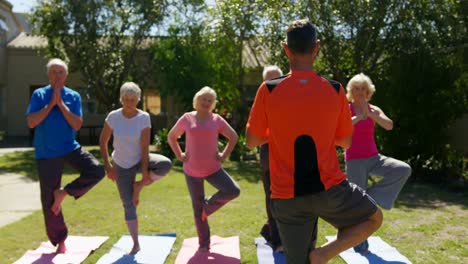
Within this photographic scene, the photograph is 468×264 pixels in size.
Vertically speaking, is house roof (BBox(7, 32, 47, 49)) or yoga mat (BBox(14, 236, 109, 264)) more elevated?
house roof (BBox(7, 32, 47, 49))

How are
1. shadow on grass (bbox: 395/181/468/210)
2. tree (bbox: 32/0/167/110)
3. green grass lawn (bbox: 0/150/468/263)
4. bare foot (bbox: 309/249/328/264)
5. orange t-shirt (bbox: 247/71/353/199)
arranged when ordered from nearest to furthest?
1. orange t-shirt (bbox: 247/71/353/199)
2. bare foot (bbox: 309/249/328/264)
3. green grass lawn (bbox: 0/150/468/263)
4. shadow on grass (bbox: 395/181/468/210)
5. tree (bbox: 32/0/167/110)

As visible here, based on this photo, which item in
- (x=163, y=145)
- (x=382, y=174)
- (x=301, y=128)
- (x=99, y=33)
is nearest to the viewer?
(x=301, y=128)

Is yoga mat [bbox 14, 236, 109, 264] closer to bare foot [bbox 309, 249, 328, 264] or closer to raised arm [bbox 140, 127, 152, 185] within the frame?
raised arm [bbox 140, 127, 152, 185]

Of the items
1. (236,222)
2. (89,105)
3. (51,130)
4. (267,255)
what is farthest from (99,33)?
(267,255)

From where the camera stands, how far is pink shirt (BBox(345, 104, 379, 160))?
17.4 feet

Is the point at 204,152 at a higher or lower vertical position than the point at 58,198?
higher

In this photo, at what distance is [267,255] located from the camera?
17.9 feet

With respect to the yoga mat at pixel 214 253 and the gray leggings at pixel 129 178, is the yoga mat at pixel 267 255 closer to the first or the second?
the yoga mat at pixel 214 253

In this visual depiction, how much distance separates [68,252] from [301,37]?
386 centimetres

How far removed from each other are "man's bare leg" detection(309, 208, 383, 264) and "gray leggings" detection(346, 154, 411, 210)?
6.21ft

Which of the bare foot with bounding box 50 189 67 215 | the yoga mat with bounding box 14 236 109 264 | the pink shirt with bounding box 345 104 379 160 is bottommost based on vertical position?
the yoga mat with bounding box 14 236 109 264

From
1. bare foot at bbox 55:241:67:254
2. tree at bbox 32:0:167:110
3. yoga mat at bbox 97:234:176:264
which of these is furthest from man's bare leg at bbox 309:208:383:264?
tree at bbox 32:0:167:110

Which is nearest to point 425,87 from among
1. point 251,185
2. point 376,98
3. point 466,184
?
point 376,98

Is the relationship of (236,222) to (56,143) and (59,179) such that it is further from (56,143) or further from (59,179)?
(56,143)
